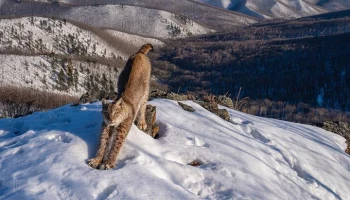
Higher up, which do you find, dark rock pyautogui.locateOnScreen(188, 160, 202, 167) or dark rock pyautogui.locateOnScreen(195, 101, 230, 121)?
dark rock pyautogui.locateOnScreen(195, 101, 230, 121)

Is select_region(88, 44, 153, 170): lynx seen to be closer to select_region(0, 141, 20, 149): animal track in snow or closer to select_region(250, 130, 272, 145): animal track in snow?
select_region(0, 141, 20, 149): animal track in snow

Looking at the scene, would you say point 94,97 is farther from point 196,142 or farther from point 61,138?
point 196,142

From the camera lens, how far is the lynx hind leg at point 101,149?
19.8 feet

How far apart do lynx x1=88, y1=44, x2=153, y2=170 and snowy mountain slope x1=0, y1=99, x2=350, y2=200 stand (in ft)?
0.75

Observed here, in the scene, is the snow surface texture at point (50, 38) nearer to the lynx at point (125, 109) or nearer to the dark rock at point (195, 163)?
the lynx at point (125, 109)

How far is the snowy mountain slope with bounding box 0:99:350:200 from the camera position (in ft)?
17.8

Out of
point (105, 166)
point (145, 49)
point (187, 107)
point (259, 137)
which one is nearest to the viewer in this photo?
point (105, 166)

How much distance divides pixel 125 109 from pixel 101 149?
33.1 inches

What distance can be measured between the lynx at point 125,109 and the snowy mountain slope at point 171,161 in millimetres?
229

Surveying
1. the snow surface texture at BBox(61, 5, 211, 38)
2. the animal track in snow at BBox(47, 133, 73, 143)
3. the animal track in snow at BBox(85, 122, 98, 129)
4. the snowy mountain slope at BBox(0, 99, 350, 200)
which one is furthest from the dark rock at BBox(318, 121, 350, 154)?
the snow surface texture at BBox(61, 5, 211, 38)

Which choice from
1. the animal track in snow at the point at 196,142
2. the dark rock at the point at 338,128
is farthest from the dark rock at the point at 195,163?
the dark rock at the point at 338,128

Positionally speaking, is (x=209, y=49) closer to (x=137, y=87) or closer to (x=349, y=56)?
(x=349, y=56)

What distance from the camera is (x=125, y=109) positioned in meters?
6.67

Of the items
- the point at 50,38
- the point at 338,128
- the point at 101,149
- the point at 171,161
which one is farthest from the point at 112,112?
the point at 50,38
